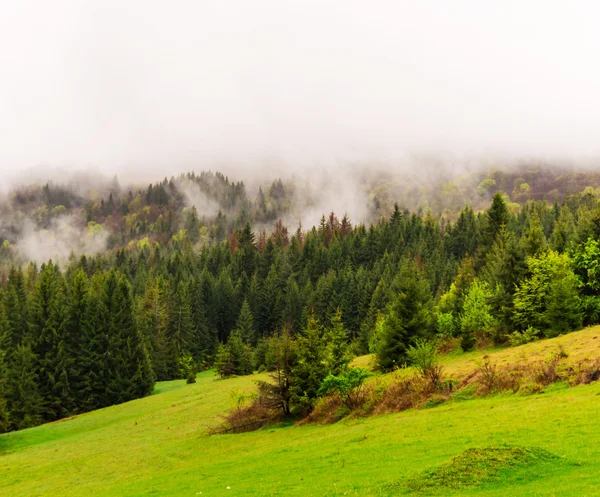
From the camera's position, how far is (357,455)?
78.5ft

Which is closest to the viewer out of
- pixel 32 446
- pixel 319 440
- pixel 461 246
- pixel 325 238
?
pixel 319 440

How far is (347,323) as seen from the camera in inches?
4941

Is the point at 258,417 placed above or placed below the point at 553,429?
below

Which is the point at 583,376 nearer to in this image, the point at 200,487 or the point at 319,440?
the point at 319,440

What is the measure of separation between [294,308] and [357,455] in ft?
Answer: 367

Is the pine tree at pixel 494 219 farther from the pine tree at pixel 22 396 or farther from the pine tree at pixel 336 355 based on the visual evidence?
the pine tree at pixel 22 396

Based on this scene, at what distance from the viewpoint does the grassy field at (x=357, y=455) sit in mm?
17016

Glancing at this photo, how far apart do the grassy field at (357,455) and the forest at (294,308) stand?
752 cm

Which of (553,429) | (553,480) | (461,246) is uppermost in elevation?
(553,480)

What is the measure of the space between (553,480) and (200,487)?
51.8ft

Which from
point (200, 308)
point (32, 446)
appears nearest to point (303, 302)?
point (200, 308)

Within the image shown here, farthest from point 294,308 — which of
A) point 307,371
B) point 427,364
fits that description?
point 427,364

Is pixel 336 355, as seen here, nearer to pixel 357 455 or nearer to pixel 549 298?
pixel 357 455

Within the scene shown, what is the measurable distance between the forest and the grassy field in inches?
296
